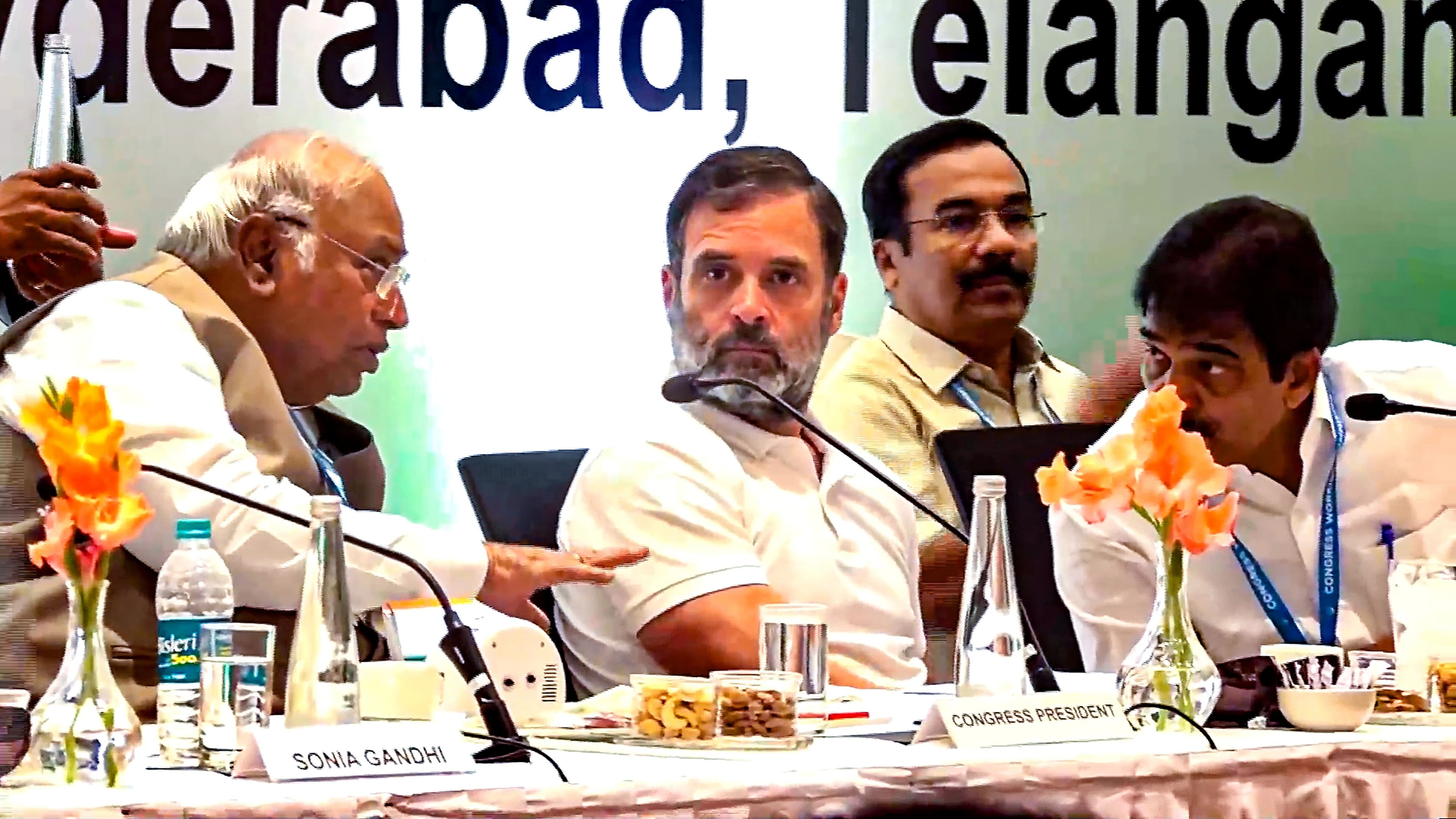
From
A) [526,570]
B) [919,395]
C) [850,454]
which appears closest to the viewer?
[526,570]

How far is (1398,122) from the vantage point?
341 cm

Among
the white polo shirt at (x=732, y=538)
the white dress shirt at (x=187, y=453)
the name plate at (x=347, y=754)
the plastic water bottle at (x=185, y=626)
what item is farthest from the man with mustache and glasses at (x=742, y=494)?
the name plate at (x=347, y=754)

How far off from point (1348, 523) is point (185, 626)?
70.6 inches

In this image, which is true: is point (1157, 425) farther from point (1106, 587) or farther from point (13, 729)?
point (13, 729)

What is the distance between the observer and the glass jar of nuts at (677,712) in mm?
1545

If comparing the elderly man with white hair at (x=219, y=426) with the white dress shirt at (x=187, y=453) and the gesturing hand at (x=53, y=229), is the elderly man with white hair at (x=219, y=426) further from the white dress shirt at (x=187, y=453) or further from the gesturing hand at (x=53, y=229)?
the gesturing hand at (x=53, y=229)

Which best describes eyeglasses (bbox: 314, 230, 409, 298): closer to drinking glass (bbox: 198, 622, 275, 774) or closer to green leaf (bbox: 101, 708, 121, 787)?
drinking glass (bbox: 198, 622, 275, 774)

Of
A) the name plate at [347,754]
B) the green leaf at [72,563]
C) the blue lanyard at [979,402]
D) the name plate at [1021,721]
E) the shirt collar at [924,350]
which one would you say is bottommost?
the name plate at [1021,721]

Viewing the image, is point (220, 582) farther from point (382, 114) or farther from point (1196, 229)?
point (1196, 229)

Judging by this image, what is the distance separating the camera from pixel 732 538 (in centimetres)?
271

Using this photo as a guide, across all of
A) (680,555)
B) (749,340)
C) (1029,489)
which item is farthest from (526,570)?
(1029,489)

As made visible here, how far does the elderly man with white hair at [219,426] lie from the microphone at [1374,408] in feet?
2.83

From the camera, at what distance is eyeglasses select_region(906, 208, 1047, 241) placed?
326 cm

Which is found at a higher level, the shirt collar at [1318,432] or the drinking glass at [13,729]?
the shirt collar at [1318,432]
